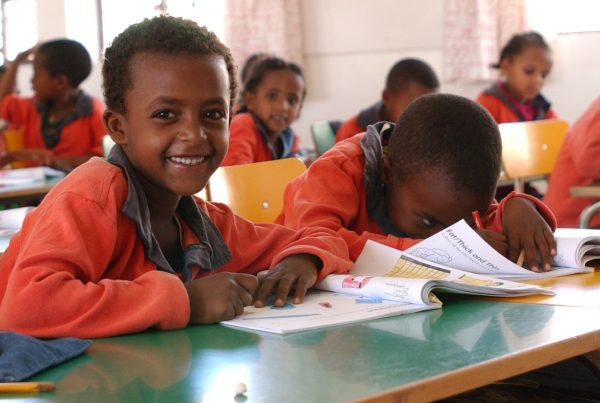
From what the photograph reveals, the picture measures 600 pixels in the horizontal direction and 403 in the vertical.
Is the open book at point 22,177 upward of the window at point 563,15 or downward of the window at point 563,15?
downward

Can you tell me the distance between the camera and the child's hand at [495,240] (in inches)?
66.7

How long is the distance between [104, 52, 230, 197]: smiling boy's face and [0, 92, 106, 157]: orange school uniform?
138 inches

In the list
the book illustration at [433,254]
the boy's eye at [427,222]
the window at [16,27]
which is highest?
the window at [16,27]

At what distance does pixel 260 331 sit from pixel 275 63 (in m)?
3.36

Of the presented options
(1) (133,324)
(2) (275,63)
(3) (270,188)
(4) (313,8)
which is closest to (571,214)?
(3) (270,188)

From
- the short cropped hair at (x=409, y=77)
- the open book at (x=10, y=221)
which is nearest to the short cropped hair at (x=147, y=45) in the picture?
the open book at (x=10, y=221)

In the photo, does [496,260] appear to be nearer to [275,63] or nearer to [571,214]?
[571,214]

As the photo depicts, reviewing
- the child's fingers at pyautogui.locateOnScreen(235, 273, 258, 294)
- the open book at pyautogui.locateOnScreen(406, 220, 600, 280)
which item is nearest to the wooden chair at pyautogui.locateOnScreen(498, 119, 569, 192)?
the open book at pyautogui.locateOnScreen(406, 220, 600, 280)

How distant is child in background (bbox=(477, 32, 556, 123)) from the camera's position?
4.98 m

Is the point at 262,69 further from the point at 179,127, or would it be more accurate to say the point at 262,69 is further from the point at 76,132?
the point at 179,127

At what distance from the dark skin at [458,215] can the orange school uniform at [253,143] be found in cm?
199

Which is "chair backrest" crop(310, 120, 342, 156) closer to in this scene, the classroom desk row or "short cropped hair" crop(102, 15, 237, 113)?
"short cropped hair" crop(102, 15, 237, 113)

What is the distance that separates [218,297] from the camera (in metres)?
1.24

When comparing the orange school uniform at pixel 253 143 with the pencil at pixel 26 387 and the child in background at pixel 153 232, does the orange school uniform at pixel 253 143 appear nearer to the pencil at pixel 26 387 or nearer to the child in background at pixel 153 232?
the child in background at pixel 153 232
